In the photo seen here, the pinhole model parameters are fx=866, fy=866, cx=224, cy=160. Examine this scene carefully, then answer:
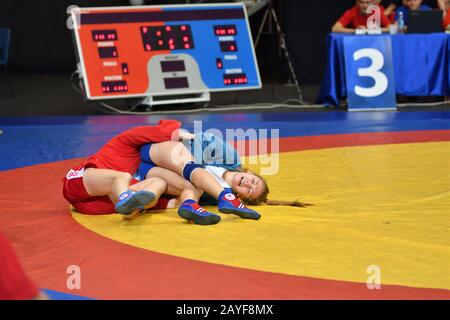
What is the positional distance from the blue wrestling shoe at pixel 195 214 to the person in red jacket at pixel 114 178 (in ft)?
0.50

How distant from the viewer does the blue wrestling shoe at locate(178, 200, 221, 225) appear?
13.4 ft

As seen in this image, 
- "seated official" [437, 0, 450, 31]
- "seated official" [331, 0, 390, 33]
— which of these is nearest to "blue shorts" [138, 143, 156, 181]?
"seated official" [331, 0, 390, 33]

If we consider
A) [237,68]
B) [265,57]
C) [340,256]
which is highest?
[340,256]

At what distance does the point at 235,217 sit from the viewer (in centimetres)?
431

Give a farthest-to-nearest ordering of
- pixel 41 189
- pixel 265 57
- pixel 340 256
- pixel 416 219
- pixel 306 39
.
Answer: pixel 265 57 < pixel 306 39 < pixel 41 189 < pixel 416 219 < pixel 340 256

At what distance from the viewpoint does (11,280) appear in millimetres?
2025

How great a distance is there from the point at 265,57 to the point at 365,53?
4.69m

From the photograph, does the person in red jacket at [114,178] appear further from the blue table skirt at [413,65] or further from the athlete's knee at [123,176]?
the blue table skirt at [413,65]

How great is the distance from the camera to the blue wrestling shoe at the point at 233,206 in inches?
161

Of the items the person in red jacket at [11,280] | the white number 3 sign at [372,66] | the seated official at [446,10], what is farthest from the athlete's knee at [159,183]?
the seated official at [446,10]

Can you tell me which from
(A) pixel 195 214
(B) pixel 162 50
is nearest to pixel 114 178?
(A) pixel 195 214

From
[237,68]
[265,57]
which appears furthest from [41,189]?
[265,57]

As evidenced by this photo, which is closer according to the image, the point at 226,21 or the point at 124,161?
the point at 124,161

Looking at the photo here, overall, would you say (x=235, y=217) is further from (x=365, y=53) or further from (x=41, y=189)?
(x=365, y=53)
